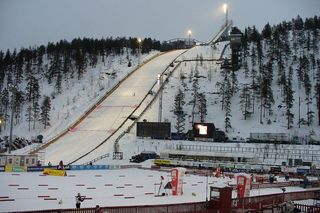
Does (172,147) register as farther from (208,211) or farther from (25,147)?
(208,211)

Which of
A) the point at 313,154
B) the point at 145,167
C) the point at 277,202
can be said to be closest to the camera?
the point at 277,202

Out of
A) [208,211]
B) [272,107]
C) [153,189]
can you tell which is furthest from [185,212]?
[272,107]

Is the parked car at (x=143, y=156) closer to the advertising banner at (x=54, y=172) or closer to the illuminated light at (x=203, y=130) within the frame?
the illuminated light at (x=203, y=130)

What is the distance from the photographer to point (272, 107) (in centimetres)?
7931

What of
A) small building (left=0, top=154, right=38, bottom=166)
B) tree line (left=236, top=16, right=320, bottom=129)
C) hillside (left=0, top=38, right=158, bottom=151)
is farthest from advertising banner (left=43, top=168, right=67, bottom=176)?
tree line (left=236, top=16, right=320, bottom=129)

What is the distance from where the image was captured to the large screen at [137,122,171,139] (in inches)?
2566

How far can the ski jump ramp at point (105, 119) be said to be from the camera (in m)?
61.8

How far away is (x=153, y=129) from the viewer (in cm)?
6556

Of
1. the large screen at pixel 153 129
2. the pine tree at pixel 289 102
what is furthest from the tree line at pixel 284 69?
the large screen at pixel 153 129

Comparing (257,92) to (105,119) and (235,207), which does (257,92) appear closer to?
(105,119)

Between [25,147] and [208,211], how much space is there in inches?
2147

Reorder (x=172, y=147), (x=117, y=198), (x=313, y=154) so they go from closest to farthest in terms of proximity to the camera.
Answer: (x=117, y=198), (x=313, y=154), (x=172, y=147)

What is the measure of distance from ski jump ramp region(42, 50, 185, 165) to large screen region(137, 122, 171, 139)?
191 inches

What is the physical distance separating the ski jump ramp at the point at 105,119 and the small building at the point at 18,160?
12.6 m
